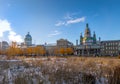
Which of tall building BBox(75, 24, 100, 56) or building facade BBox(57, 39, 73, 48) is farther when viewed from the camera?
building facade BBox(57, 39, 73, 48)

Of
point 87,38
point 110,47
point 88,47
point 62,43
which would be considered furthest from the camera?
point 87,38

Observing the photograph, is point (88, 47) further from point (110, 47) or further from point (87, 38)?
point (110, 47)

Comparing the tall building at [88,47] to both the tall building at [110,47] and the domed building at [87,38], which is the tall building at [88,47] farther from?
the tall building at [110,47]

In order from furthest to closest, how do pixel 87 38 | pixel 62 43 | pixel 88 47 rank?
pixel 87 38 < pixel 62 43 < pixel 88 47

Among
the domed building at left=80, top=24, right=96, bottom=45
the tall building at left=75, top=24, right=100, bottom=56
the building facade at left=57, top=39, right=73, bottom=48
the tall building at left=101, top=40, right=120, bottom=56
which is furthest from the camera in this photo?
the domed building at left=80, top=24, right=96, bottom=45

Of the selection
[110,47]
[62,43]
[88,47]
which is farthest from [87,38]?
[110,47]

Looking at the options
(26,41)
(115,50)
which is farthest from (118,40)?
(26,41)

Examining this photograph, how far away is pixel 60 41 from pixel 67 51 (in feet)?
92.9

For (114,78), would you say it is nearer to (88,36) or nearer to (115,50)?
(115,50)

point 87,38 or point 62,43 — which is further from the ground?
point 87,38

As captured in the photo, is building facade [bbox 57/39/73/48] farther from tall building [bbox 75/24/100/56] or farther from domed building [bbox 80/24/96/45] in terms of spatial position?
domed building [bbox 80/24/96/45]

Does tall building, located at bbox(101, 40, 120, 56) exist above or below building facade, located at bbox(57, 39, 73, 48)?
below

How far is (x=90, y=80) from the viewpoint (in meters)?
7.02

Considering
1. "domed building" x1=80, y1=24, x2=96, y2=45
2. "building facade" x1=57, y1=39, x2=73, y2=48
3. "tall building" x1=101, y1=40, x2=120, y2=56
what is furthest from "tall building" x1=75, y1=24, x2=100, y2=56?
"building facade" x1=57, y1=39, x2=73, y2=48
